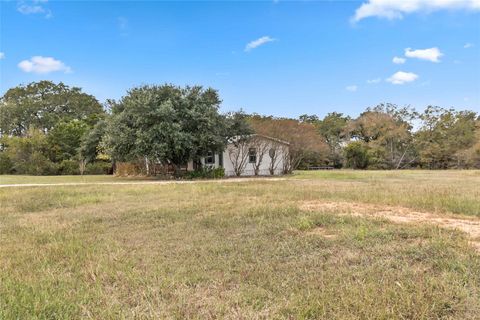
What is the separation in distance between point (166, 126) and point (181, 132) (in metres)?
0.89

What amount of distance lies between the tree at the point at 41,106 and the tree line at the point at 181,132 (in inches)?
4.6

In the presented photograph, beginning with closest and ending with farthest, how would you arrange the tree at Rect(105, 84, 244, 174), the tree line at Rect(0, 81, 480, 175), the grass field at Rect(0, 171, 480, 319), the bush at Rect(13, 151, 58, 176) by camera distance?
the grass field at Rect(0, 171, 480, 319) → the tree at Rect(105, 84, 244, 174) → the tree line at Rect(0, 81, 480, 175) → the bush at Rect(13, 151, 58, 176)

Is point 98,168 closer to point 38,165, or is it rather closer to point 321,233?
point 38,165

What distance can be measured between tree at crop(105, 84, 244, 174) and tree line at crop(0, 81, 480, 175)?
58 mm

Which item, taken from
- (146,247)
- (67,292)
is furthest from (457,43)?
(67,292)

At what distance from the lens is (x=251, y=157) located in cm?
2714

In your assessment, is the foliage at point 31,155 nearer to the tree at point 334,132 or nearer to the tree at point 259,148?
the tree at point 259,148

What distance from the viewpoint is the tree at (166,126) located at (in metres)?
20.3

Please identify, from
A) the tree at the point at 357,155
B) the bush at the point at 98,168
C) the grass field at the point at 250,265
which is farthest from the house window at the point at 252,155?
the grass field at the point at 250,265

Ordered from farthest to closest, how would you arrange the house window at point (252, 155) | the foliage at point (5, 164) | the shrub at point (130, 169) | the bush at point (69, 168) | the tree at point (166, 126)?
the foliage at point (5, 164), the bush at point (69, 168), the shrub at point (130, 169), the house window at point (252, 155), the tree at point (166, 126)

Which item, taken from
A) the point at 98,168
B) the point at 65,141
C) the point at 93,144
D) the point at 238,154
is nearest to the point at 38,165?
the point at 65,141

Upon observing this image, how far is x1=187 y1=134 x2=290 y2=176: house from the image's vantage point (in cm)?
2595

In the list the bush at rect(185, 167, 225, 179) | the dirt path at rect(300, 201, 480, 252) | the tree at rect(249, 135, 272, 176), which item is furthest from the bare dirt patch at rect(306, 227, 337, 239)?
the tree at rect(249, 135, 272, 176)

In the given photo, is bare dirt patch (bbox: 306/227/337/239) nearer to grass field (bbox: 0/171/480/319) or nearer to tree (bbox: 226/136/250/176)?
grass field (bbox: 0/171/480/319)
